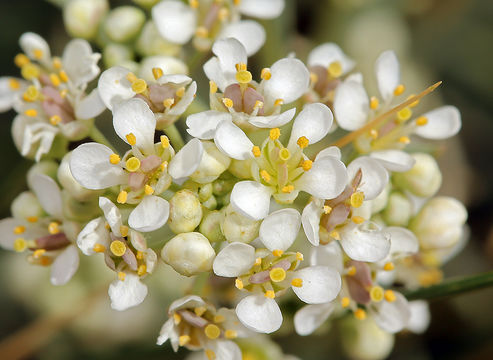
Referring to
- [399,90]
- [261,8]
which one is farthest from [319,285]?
[261,8]

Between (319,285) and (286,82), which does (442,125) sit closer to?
(286,82)

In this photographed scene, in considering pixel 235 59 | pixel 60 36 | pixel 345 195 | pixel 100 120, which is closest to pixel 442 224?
pixel 345 195

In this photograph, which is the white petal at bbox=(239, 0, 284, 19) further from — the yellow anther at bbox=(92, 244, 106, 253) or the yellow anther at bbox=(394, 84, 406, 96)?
the yellow anther at bbox=(92, 244, 106, 253)

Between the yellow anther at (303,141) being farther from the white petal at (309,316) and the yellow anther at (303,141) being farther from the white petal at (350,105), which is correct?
the white petal at (309,316)

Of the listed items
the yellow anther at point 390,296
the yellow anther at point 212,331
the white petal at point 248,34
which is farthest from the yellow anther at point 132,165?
the yellow anther at point 390,296

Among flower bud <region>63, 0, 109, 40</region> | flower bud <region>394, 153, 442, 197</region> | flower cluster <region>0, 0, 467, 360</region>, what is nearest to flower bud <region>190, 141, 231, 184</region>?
flower cluster <region>0, 0, 467, 360</region>
